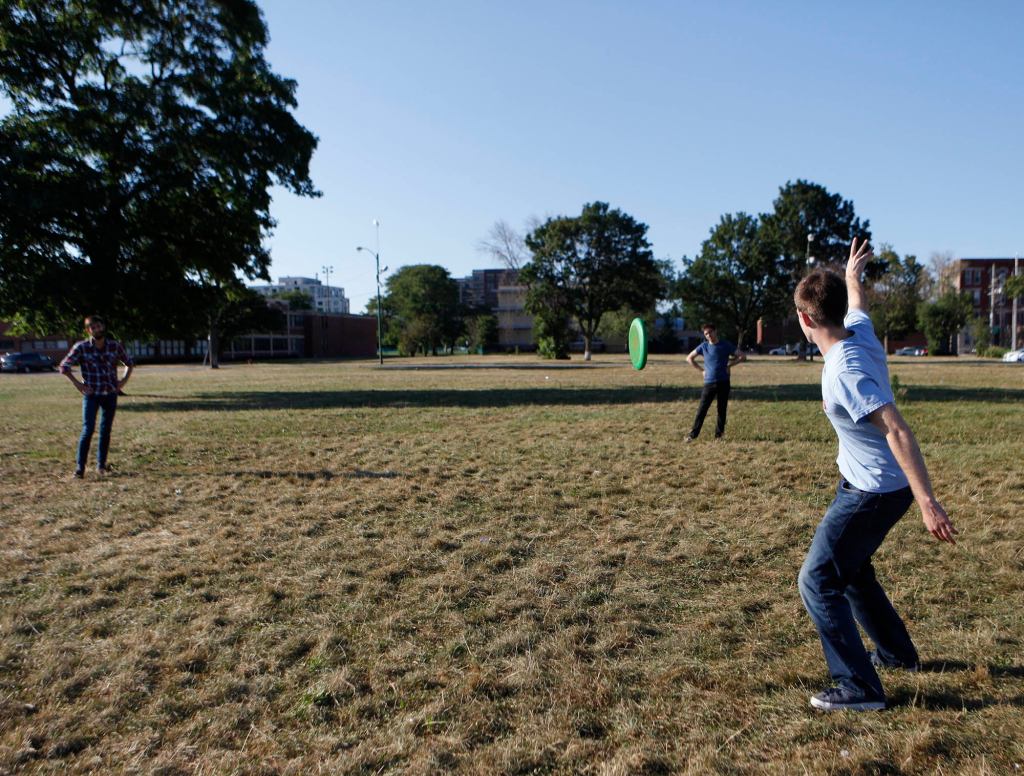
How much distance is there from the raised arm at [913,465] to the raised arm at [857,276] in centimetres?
86

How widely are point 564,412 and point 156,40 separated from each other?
1691cm

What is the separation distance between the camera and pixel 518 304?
117688mm

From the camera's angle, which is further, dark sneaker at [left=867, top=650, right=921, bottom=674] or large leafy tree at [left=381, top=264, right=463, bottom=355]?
large leafy tree at [left=381, top=264, right=463, bottom=355]

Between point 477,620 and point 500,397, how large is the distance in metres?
16.4

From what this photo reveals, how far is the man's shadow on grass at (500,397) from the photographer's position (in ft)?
59.4

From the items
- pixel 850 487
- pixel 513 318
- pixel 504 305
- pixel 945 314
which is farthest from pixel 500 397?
pixel 504 305

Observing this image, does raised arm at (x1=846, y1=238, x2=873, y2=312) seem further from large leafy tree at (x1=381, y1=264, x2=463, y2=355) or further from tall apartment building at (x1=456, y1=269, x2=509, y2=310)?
tall apartment building at (x1=456, y1=269, x2=509, y2=310)

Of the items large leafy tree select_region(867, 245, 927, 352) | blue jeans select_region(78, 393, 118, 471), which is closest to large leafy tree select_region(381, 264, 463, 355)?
large leafy tree select_region(867, 245, 927, 352)

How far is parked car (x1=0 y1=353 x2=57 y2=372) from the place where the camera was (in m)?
50.6

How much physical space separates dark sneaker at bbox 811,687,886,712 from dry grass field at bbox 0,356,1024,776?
7 centimetres

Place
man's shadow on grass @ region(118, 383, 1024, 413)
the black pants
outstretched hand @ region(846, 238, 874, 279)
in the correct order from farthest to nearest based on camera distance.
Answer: man's shadow on grass @ region(118, 383, 1024, 413)
the black pants
outstretched hand @ region(846, 238, 874, 279)

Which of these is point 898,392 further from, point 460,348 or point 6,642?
point 460,348

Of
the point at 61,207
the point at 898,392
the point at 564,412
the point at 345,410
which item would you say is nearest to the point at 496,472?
the point at 564,412

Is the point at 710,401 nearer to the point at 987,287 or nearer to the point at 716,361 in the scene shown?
the point at 716,361
